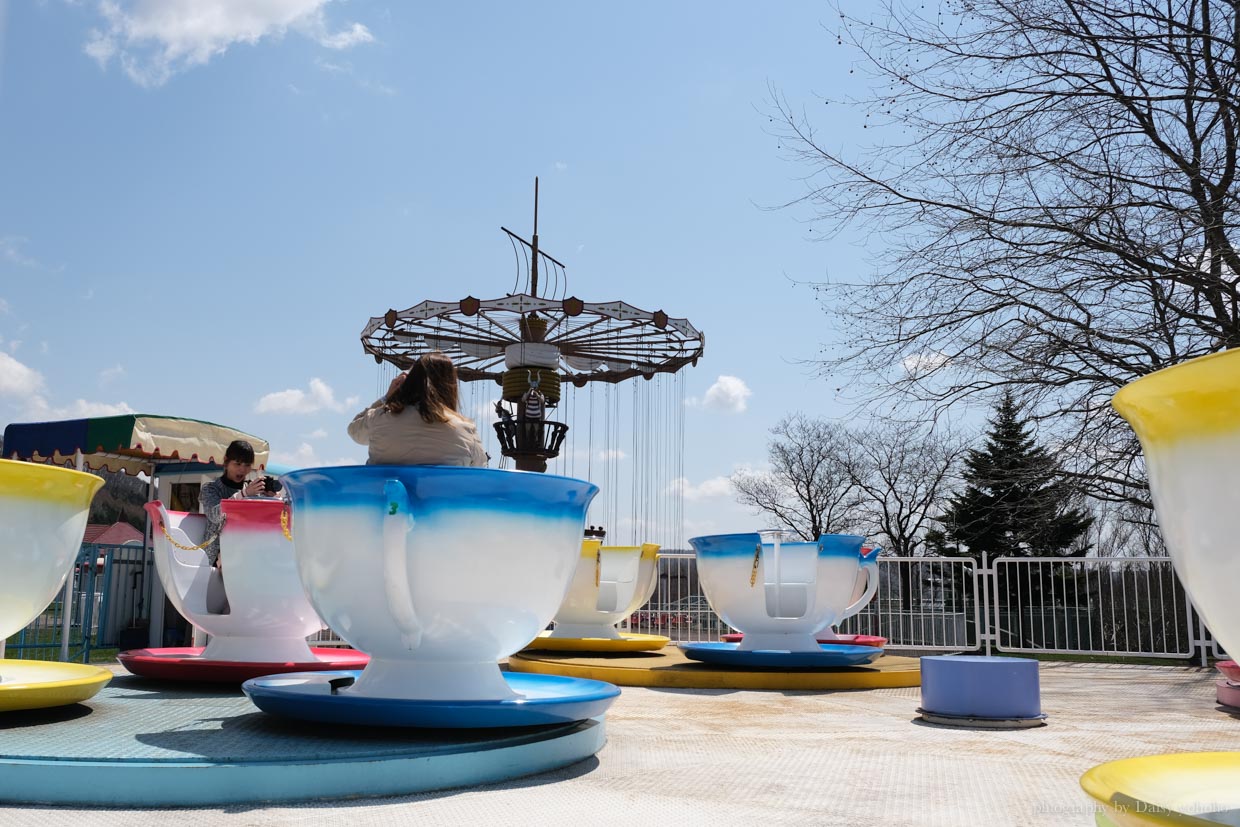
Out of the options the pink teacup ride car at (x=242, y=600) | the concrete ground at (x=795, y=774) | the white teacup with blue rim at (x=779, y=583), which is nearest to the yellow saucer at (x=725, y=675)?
the white teacup with blue rim at (x=779, y=583)

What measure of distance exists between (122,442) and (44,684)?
5.81 meters

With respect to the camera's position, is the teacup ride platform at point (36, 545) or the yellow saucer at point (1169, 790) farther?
the teacup ride platform at point (36, 545)

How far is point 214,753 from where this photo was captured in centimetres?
236

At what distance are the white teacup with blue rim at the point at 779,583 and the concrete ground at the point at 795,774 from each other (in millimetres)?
1233

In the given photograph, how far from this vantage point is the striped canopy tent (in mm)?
8172

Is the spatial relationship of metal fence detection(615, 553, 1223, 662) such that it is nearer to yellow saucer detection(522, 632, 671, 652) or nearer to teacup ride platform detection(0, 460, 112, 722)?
yellow saucer detection(522, 632, 671, 652)

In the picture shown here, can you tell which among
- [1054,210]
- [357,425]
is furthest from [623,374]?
[357,425]

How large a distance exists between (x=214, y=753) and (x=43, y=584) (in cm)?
85

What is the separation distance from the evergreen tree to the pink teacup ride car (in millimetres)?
7537

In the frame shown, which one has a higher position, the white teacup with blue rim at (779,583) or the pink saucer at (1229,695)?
the white teacup with blue rim at (779,583)

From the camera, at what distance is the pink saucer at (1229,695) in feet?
16.1

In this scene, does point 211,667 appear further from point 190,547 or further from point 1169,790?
point 1169,790

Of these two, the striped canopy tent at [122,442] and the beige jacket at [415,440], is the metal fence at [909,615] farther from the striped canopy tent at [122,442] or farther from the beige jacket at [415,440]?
the beige jacket at [415,440]

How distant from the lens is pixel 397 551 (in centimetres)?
257
